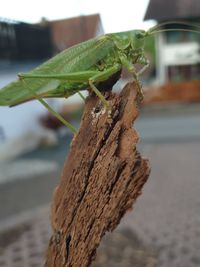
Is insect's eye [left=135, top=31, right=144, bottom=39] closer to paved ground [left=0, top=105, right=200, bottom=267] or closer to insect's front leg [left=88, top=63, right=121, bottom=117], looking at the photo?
insect's front leg [left=88, top=63, right=121, bottom=117]

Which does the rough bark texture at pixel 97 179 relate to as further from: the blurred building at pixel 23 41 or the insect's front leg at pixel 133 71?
the blurred building at pixel 23 41

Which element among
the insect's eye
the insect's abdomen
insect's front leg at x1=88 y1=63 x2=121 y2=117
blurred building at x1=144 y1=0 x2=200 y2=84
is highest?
the insect's eye

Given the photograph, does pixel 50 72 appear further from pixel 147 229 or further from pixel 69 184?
pixel 147 229

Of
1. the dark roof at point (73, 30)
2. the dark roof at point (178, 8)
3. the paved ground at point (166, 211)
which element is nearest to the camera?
the paved ground at point (166, 211)

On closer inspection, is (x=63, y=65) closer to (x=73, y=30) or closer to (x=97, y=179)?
(x=97, y=179)

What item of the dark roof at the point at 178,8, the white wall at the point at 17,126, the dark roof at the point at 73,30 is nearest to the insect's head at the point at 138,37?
the dark roof at the point at 73,30

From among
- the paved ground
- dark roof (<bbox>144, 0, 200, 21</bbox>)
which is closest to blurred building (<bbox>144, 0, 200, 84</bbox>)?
dark roof (<bbox>144, 0, 200, 21</bbox>)

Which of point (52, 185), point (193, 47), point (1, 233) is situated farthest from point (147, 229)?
point (193, 47)
